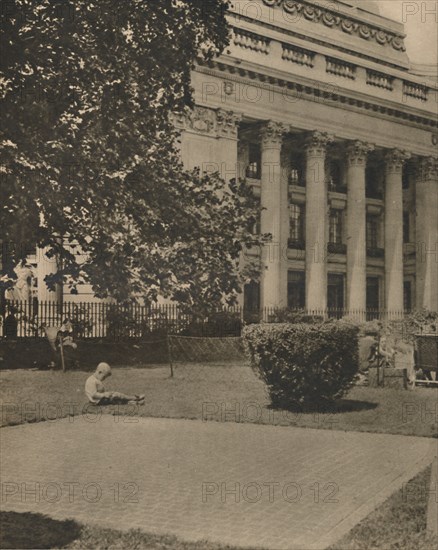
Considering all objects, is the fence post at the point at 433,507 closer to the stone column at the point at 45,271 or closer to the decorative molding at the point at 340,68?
the stone column at the point at 45,271

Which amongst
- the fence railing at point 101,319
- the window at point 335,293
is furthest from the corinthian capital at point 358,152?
the fence railing at point 101,319

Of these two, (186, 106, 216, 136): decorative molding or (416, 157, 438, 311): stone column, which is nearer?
(186, 106, 216, 136): decorative molding

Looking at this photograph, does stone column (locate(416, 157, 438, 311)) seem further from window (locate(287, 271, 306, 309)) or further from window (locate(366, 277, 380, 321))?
window (locate(287, 271, 306, 309))

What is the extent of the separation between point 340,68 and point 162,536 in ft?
84.9

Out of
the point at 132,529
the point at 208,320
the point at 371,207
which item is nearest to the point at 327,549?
the point at 132,529

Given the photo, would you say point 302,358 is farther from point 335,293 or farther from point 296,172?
point 296,172

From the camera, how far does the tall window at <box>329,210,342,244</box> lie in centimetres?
3531

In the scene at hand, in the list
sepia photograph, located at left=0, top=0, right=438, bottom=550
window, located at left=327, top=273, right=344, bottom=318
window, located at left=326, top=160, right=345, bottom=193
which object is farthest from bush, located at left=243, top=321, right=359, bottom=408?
window, located at left=326, top=160, right=345, bottom=193

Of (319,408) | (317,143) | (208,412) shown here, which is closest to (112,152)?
(208,412)

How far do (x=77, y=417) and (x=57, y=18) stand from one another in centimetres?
642

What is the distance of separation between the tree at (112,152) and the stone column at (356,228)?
1047 inches

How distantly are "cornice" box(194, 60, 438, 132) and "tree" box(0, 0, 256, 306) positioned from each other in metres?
18.0

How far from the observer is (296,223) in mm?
33625

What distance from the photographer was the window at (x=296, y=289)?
32.5 m
